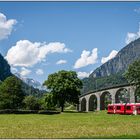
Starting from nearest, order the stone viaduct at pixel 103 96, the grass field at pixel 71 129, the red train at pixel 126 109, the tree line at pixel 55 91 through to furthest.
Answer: the grass field at pixel 71 129 → the red train at pixel 126 109 → the tree line at pixel 55 91 → the stone viaduct at pixel 103 96

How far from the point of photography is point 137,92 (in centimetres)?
8162

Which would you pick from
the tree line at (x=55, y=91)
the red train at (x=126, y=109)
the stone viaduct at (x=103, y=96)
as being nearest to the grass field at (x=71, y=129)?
the red train at (x=126, y=109)

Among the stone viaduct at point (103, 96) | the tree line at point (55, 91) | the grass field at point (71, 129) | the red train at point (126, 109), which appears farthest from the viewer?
the stone viaduct at point (103, 96)

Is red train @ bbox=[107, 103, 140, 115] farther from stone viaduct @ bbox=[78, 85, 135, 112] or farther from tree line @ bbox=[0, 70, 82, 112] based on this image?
tree line @ bbox=[0, 70, 82, 112]

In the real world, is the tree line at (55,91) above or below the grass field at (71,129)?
above

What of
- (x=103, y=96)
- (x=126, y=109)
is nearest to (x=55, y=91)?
(x=126, y=109)

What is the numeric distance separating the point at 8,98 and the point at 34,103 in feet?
108

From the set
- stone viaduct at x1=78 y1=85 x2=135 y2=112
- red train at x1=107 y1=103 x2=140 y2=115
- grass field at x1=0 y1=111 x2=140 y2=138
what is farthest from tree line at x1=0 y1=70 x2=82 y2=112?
grass field at x1=0 y1=111 x2=140 y2=138

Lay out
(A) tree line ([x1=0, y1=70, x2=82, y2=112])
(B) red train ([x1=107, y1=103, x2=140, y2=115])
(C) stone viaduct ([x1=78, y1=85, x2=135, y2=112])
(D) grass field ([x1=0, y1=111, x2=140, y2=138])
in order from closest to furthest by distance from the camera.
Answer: (D) grass field ([x1=0, y1=111, x2=140, y2=138]), (B) red train ([x1=107, y1=103, x2=140, y2=115]), (A) tree line ([x1=0, y1=70, x2=82, y2=112]), (C) stone viaduct ([x1=78, y1=85, x2=135, y2=112])

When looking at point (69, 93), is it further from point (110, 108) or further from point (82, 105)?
point (82, 105)

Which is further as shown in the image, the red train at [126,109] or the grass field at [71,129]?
the red train at [126,109]

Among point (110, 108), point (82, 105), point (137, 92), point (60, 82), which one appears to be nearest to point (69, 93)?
point (60, 82)

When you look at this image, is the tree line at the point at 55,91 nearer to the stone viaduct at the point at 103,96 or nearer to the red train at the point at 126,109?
the red train at the point at 126,109

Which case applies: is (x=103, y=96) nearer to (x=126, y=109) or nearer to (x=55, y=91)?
(x=55, y=91)
